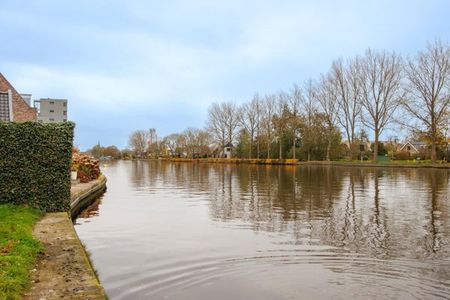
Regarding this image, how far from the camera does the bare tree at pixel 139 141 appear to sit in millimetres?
148250

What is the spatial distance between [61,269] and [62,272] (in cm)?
16

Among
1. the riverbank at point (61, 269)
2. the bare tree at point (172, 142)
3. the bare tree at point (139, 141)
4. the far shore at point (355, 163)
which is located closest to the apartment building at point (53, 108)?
the far shore at point (355, 163)

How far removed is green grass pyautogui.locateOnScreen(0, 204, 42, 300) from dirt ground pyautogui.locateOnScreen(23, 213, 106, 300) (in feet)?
0.42

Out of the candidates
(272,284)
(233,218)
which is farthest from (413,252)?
(233,218)

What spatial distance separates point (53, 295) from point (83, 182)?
58.5 ft

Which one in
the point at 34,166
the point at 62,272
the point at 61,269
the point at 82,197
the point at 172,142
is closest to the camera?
the point at 62,272

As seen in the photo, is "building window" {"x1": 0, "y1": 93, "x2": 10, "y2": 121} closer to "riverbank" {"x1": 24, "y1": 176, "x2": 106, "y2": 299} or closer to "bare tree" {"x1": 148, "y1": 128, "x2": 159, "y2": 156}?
"riverbank" {"x1": 24, "y1": 176, "x2": 106, "y2": 299}

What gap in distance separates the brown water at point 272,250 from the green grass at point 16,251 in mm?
1139

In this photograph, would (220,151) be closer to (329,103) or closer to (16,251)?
Result: (329,103)

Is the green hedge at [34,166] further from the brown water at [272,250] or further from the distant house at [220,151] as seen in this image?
the distant house at [220,151]

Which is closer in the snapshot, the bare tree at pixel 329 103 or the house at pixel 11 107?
the house at pixel 11 107

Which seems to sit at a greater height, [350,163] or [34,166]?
[34,166]

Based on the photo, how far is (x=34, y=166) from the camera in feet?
39.2

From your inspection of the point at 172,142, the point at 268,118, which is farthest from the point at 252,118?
the point at 172,142
